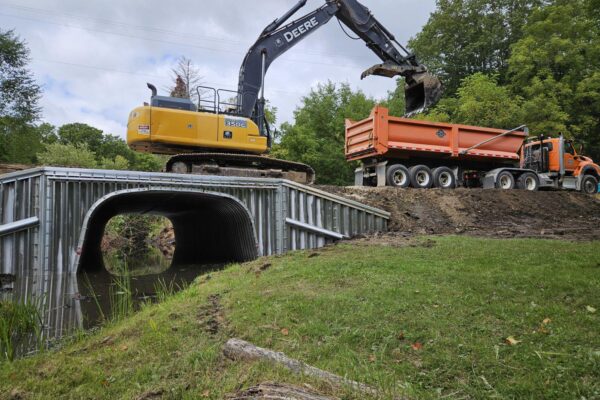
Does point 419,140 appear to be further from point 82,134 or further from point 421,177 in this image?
point 82,134

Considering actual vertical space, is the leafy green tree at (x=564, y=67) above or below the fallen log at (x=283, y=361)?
above

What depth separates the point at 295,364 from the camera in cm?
356

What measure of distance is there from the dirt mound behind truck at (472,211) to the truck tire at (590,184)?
3.50 meters

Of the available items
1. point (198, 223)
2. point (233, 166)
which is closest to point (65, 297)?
point (233, 166)

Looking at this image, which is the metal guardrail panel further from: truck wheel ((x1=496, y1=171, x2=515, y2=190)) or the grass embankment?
truck wheel ((x1=496, y1=171, x2=515, y2=190))

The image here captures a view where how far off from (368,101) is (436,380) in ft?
110

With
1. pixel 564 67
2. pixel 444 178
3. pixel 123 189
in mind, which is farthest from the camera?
pixel 564 67

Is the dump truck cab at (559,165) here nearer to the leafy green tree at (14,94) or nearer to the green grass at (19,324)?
the green grass at (19,324)

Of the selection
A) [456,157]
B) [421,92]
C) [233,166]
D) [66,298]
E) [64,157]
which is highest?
[421,92]

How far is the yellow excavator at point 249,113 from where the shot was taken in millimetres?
11789

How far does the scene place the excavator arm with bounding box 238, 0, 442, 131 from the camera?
43.1 ft

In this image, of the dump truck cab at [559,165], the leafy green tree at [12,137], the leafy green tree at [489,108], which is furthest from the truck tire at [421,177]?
the leafy green tree at [12,137]

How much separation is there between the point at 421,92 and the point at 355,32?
3075 millimetres

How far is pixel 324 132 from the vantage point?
33.6 meters
